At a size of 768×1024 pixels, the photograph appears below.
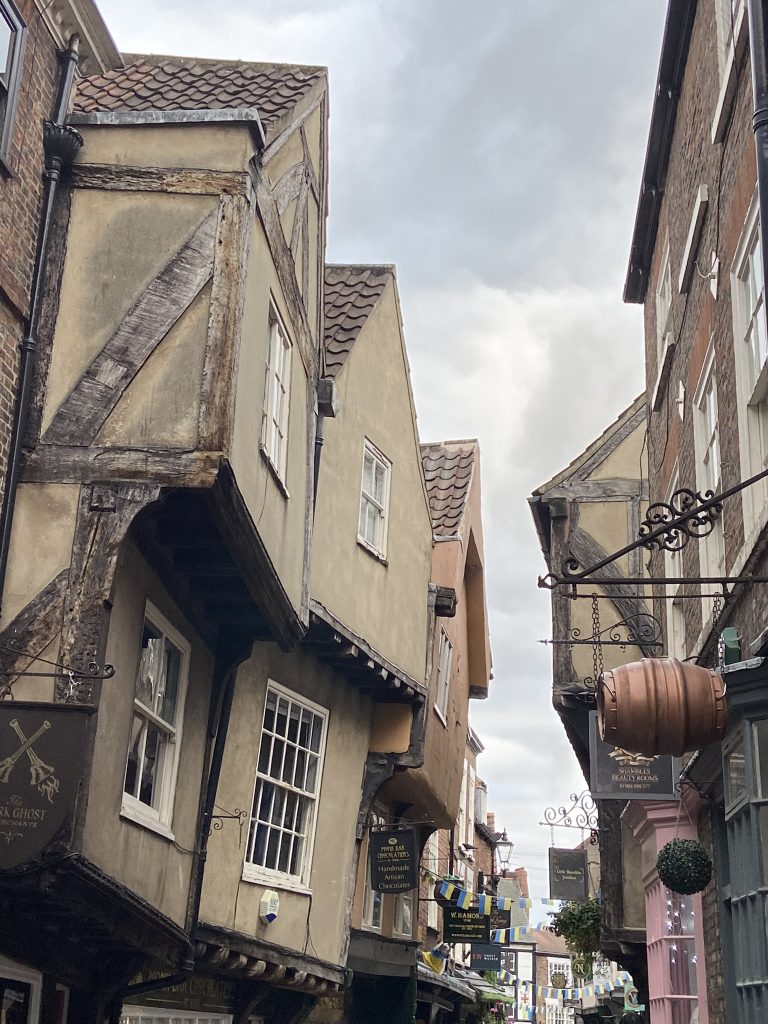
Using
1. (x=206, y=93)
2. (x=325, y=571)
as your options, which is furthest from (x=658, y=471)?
(x=206, y=93)

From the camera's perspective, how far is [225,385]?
7922 millimetres

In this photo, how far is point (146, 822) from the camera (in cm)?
885

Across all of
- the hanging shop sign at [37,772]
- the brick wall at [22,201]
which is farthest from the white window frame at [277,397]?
the hanging shop sign at [37,772]

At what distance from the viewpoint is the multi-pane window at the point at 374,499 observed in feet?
47.4

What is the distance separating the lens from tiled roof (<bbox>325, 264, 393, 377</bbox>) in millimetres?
13797

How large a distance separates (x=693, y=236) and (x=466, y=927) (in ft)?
42.4

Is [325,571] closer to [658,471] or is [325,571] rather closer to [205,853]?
[205,853]

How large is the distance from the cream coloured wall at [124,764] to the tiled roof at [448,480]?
29.4 feet

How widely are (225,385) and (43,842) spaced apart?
125 inches

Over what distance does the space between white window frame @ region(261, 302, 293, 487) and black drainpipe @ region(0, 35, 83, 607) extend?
2.02 meters

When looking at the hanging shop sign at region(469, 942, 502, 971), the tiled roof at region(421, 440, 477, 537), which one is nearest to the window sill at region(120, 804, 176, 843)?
the tiled roof at region(421, 440, 477, 537)

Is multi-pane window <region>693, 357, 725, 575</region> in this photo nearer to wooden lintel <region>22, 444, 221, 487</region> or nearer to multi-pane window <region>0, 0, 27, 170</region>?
wooden lintel <region>22, 444, 221, 487</region>

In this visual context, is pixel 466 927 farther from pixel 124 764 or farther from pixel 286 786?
pixel 124 764

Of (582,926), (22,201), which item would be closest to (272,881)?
(22,201)
